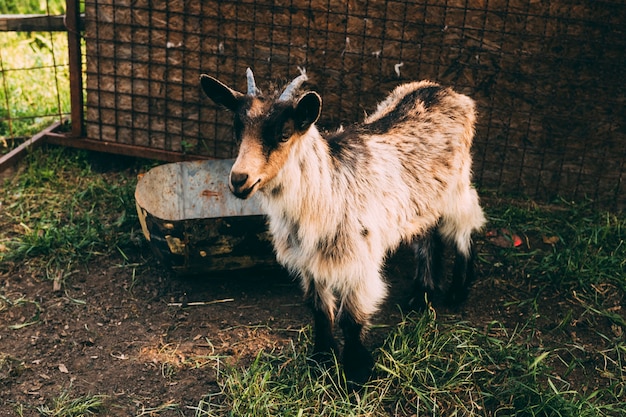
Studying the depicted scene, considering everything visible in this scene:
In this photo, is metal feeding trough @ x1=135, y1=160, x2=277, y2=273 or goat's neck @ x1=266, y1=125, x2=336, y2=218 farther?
metal feeding trough @ x1=135, y1=160, x2=277, y2=273

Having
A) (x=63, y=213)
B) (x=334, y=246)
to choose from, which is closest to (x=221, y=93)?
(x=334, y=246)

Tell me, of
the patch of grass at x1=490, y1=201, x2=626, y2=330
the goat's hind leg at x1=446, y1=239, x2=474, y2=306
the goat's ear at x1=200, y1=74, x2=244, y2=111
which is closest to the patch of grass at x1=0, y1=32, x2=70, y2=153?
the goat's ear at x1=200, y1=74, x2=244, y2=111

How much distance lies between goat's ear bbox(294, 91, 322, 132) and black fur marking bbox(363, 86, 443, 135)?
880 mm

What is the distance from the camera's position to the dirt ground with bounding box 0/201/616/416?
3902 mm

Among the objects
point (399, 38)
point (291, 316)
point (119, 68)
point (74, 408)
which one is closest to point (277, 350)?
point (291, 316)

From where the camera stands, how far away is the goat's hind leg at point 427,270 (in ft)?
15.3

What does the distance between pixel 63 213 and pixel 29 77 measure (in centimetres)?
247

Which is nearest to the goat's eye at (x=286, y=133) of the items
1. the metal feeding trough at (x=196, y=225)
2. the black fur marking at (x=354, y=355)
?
the black fur marking at (x=354, y=355)

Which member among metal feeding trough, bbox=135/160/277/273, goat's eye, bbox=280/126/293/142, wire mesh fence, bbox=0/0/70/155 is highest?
goat's eye, bbox=280/126/293/142

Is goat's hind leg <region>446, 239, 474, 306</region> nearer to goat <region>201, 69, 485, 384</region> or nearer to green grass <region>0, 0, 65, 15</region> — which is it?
goat <region>201, 69, 485, 384</region>

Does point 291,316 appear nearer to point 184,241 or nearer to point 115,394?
point 184,241

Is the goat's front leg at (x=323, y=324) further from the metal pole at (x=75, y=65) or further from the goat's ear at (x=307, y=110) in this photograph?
the metal pole at (x=75, y=65)

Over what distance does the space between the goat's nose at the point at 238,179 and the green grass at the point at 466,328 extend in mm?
1111

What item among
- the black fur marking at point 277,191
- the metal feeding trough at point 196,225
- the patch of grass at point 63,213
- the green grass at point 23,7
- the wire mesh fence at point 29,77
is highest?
the green grass at point 23,7
